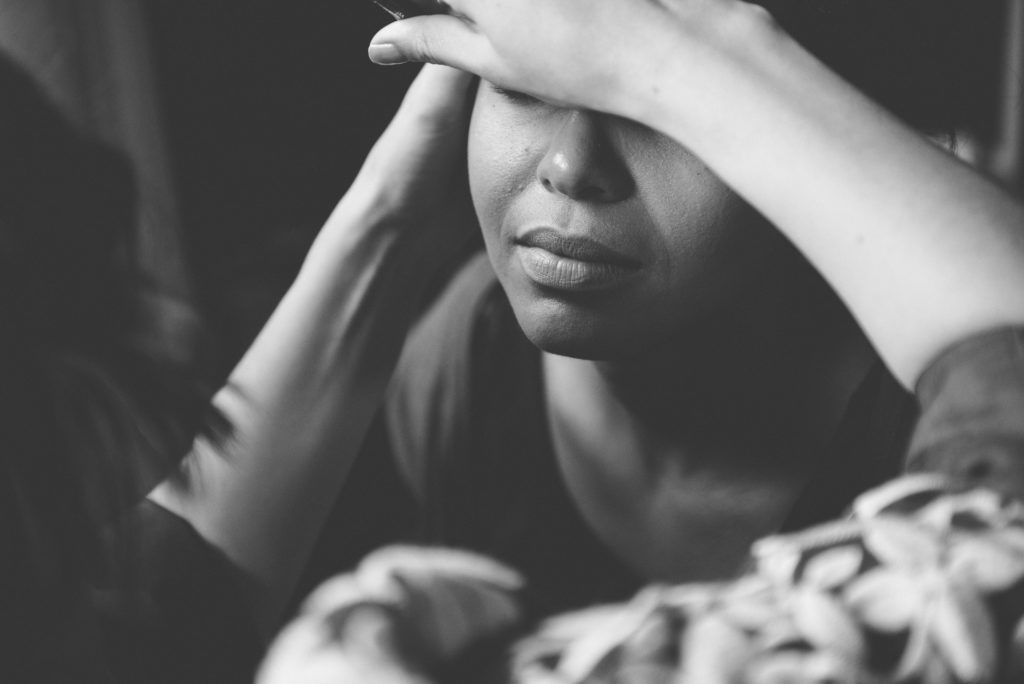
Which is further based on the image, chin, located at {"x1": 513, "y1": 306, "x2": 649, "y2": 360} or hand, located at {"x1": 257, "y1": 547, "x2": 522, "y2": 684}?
Answer: chin, located at {"x1": 513, "y1": 306, "x2": 649, "y2": 360}

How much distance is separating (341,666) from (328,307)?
0.41 m

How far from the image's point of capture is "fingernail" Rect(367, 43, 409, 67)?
54cm

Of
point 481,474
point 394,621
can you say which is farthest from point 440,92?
point 394,621

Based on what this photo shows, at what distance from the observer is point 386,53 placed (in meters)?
0.54

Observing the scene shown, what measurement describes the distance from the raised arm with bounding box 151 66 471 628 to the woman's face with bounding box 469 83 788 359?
0.48 ft

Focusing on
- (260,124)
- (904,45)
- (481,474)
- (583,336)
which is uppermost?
(904,45)

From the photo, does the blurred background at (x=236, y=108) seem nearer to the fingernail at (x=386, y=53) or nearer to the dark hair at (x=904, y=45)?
the dark hair at (x=904, y=45)

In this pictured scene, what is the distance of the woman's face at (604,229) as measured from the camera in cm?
50

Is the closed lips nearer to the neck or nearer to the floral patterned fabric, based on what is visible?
the neck

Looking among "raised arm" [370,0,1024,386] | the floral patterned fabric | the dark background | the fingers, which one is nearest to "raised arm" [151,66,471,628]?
the fingers

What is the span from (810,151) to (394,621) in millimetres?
246

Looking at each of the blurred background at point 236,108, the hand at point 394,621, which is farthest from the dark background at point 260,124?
the hand at point 394,621

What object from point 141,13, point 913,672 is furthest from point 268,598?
point 141,13

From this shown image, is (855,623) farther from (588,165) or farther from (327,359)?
(327,359)
